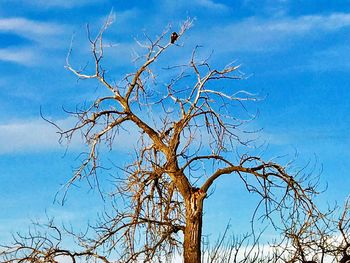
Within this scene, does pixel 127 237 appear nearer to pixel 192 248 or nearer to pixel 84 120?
pixel 192 248

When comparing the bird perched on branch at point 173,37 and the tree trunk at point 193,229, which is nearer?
the tree trunk at point 193,229

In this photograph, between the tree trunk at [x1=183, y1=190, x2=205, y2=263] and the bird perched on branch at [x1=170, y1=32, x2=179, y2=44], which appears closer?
the tree trunk at [x1=183, y1=190, x2=205, y2=263]

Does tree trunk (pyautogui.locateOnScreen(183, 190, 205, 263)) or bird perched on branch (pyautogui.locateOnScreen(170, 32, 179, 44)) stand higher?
bird perched on branch (pyautogui.locateOnScreen(170, 32, 179, 44))

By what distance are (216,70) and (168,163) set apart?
163cm

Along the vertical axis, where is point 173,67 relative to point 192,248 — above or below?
above

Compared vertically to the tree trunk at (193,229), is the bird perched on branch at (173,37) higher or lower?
higher

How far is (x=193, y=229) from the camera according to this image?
1039 cm

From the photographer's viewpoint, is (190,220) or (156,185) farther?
(156,185)

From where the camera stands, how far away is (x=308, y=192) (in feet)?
36.3

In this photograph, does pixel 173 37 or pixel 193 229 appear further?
pixel 173 37

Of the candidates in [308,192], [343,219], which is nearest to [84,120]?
[308,192]

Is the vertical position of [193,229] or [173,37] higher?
[173,37]

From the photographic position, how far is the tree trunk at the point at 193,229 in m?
10.3

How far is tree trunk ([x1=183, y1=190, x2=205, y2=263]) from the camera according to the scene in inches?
404
